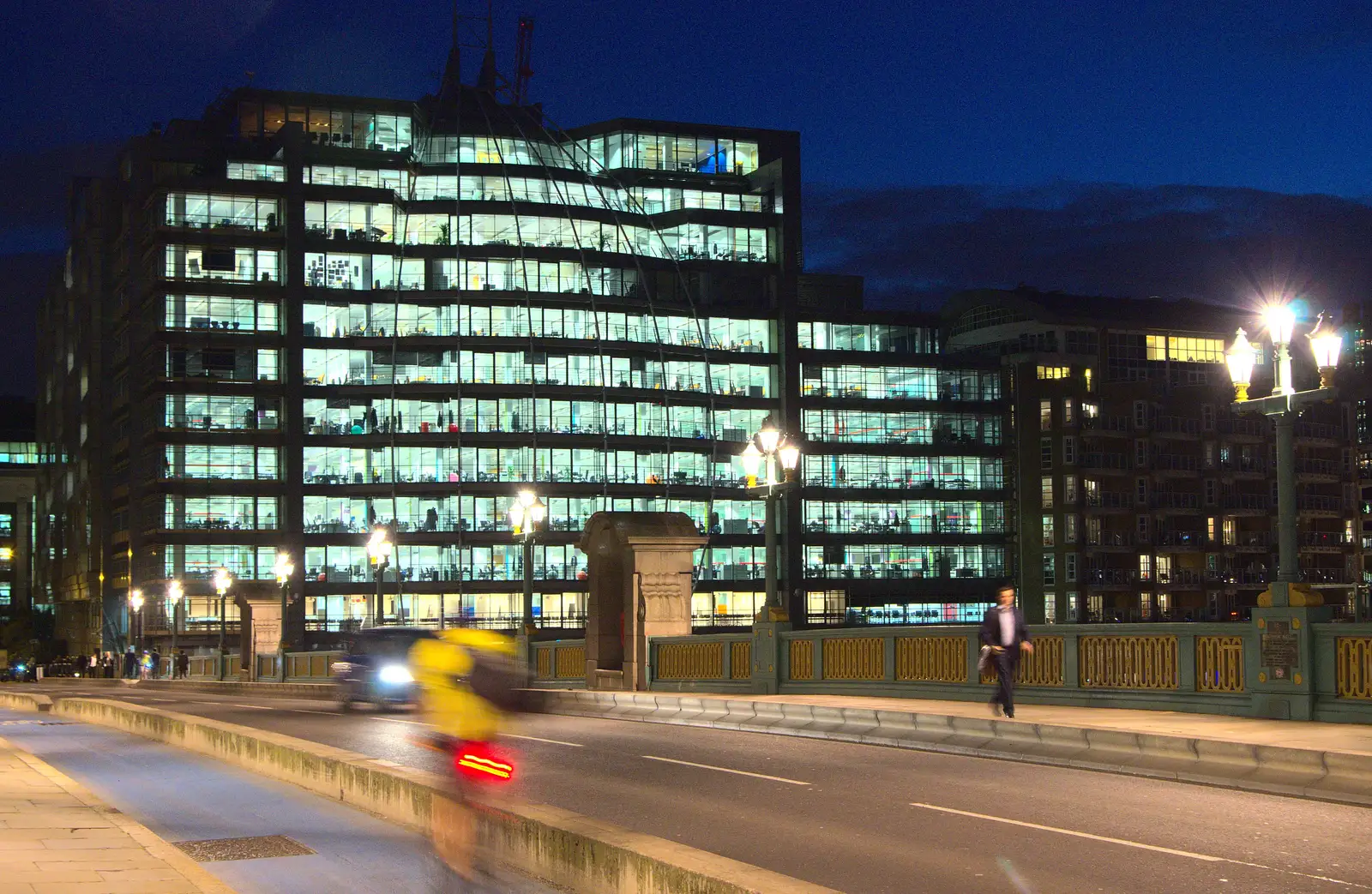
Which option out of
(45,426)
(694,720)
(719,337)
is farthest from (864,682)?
(45,426)

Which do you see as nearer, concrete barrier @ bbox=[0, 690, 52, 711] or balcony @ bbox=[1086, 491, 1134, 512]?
concrete barrier @ bbox=[0, 690, 52, 711]

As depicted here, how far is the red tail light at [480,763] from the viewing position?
10.4m

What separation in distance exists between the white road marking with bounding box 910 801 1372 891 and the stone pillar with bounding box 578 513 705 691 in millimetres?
16567

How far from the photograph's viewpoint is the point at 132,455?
10288 centimetres

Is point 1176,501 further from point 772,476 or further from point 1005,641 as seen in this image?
point 1005,641

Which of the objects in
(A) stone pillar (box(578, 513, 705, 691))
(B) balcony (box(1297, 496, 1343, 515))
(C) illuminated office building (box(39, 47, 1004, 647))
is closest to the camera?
(A) stone pillar (box(578, 513, 705, 691))

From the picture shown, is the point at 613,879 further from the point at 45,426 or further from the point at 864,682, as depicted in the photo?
the point at 45,426

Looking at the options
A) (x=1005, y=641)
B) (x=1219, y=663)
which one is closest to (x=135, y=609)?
(x=1005, y=641)

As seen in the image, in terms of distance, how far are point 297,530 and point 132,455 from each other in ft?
46.8

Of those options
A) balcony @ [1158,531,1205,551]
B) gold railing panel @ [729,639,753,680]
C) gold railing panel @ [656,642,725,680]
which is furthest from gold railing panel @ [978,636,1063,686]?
balcony @ [1158,531,1205,551]

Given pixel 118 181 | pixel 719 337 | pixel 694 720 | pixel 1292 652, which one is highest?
pixel 118 181

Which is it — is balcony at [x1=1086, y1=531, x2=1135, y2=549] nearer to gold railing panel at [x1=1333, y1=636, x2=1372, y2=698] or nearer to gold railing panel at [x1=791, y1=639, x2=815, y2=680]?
gold railing panel at [x1=791, y1=639, x2=815, y2=680]

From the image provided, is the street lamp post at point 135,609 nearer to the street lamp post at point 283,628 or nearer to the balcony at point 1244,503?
the street lamp post at point 283,628

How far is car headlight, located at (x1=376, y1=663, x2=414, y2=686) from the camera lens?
31844 millimetres
